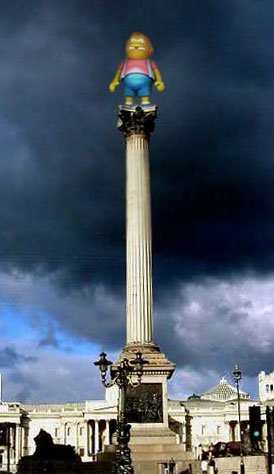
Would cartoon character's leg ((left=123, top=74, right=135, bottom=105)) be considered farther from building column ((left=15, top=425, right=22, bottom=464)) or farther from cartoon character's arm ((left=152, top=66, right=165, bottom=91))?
building column ((left=15, top=425, right=22, bottom=464))

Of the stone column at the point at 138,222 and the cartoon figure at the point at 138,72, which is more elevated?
the cartoon figure at the point at 138,72

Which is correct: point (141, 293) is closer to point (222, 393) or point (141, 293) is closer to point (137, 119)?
point (137, 119)

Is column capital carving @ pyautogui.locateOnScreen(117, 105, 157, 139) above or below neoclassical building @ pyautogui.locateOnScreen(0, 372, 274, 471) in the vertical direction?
above

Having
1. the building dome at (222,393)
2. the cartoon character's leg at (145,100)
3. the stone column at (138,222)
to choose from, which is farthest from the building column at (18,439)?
the cartoon character's leg at (145,100)

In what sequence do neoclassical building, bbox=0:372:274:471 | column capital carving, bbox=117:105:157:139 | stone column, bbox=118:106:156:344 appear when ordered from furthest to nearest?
neoclassical building, bbox=0:372:274:471, column capital carving, bbox=117:105:157:139, stone column, bbox=118:106:156:344

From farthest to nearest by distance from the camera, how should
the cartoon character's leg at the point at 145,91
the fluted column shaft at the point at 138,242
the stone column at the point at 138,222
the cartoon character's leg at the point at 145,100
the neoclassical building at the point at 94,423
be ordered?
the neoclassical building at the point at 94,423 < the cartoon character's leg at the point at 145,91 < the cartoon character's leg at the point at 145,100 < the stone column at the point at 138,222 < the fluted column shaft at the point at 138,242

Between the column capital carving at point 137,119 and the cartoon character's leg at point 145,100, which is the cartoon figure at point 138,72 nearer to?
the cartoon character's leg at point 145,100

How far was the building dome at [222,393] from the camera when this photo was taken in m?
172

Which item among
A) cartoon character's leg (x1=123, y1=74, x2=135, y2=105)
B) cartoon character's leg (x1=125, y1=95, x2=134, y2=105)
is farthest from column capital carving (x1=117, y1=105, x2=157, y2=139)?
cartoon character's leg (x1=123, y1=74, x2=135, y2=105)

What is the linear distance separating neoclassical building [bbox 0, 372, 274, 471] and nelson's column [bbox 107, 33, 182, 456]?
79.1 meters

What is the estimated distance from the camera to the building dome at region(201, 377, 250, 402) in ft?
564

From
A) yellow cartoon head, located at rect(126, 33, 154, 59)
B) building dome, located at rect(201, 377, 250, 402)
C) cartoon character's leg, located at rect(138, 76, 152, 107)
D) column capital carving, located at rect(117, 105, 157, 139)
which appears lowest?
building dome, located at rect(201, 377, 250, 402)

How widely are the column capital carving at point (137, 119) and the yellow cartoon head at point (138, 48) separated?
5.04 meters

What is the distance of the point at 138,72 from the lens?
60.5m
